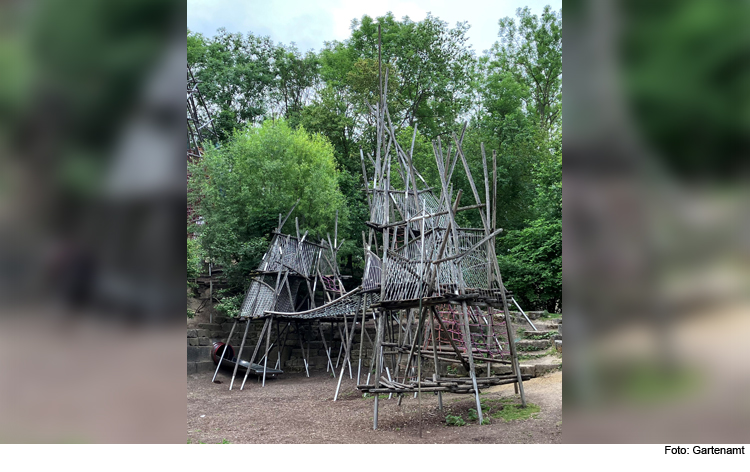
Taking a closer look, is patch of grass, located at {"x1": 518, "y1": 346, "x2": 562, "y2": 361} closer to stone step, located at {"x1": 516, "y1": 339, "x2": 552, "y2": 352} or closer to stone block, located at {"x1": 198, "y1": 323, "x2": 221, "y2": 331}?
stone step, located at {"x1": 516, "y1": 339, "x2": 552, "y2": 352}

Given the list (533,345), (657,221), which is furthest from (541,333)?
(657,221)

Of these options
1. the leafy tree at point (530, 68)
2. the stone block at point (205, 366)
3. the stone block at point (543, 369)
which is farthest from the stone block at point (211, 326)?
the leafy tree at point (530, 68)

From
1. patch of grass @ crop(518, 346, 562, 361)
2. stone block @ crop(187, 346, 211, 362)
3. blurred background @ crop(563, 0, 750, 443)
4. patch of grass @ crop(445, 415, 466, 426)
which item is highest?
blurred background @ crop(563, 0, 750, 443)

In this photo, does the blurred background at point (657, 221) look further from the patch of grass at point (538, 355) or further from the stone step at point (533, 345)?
the stone step at point (533, 345)

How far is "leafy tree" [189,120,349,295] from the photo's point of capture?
56.1ft

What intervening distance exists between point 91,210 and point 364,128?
22845 mm

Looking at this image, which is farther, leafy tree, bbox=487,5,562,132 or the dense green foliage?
leafy tree, bbox=487,5,562,132

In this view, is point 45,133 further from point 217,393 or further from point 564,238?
point 217,393

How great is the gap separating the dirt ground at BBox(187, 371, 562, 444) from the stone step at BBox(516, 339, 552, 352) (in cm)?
215

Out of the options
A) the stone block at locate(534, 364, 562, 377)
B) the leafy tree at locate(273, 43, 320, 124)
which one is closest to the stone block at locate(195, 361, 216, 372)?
the stone block at locate(534, 364, 562, 377)

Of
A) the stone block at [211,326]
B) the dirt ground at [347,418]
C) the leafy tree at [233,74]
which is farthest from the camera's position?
the leafy tree at [233,74]

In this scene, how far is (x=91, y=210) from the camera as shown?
2107 mm

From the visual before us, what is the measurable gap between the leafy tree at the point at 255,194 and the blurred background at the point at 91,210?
1518cm

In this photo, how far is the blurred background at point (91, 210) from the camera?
6.64ft
